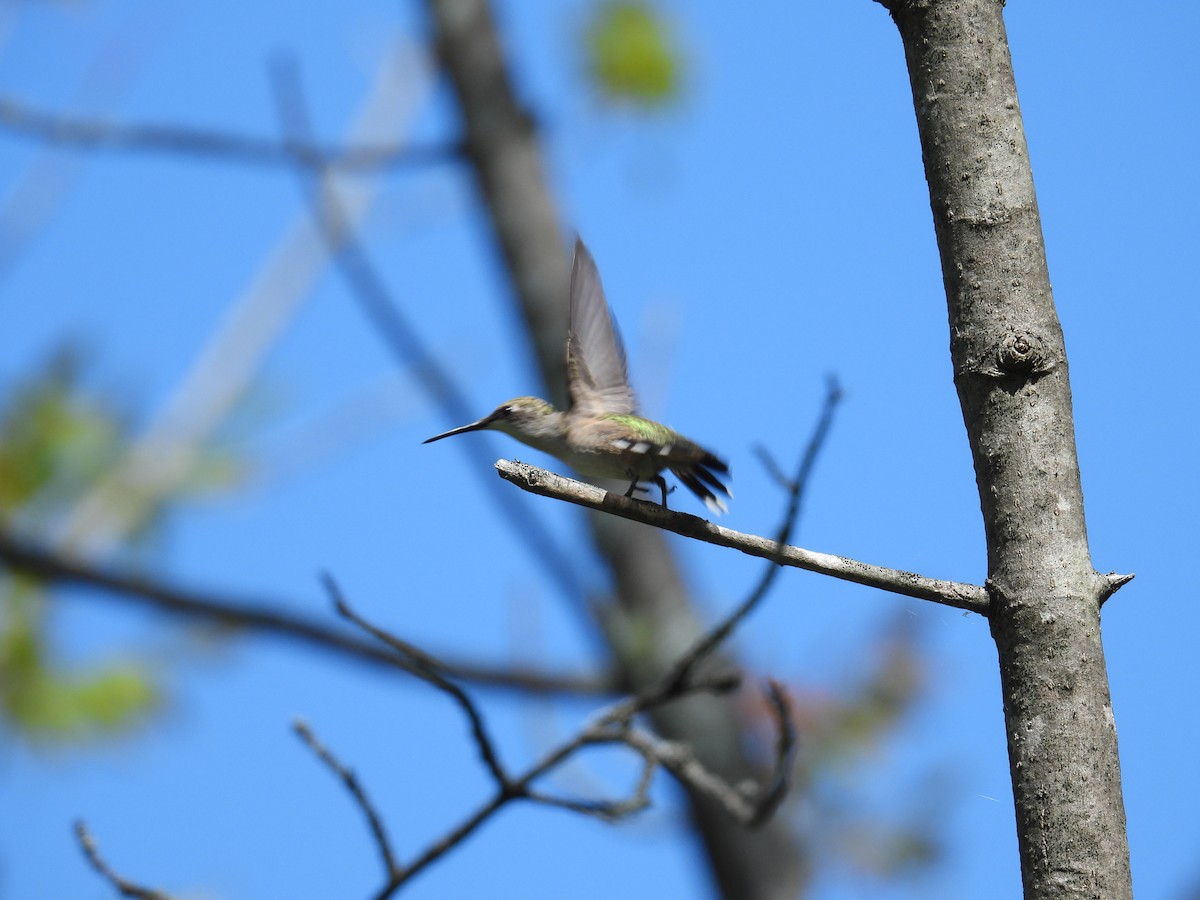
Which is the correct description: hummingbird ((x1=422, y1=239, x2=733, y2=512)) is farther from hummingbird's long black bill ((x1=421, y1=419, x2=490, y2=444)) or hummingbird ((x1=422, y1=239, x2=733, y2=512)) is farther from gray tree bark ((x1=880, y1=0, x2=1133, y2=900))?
gray tree bark ((x1=880, y1=0, x2=1133, y2=900))

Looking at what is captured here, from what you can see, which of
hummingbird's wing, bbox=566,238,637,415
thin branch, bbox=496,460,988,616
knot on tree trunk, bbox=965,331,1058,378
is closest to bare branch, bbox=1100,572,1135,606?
thin branch, bbox=496,460,988,616

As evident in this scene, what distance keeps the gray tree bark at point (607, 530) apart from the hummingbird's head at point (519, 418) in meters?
2.52

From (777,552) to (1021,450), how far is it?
0.33m

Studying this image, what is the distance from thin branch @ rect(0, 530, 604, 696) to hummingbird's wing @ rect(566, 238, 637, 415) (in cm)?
229

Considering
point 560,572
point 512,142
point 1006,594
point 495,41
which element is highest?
point 495,41

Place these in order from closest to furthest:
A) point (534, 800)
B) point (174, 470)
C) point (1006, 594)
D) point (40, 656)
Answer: point (1006, 594)
point (534, 800)
point (40, 656)
point (174, 470)

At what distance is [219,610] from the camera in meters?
5.33

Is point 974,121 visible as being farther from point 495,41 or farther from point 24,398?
point 24,398

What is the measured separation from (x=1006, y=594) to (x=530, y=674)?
431 centimetres

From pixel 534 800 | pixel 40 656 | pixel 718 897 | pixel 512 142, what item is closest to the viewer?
pixel 534 800

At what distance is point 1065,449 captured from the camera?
1.49 meters

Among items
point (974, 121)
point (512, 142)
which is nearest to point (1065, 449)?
point (974, 121)

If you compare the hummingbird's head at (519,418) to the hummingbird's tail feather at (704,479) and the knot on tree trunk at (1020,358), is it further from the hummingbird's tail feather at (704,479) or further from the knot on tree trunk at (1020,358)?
the knot on tree trunk at (1020,358)

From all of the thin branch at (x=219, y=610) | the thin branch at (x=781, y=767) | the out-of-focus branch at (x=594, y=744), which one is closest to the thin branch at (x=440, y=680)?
the out-of-focus branch at (x=594, y=744)
